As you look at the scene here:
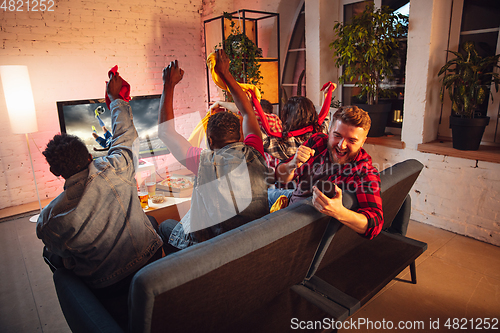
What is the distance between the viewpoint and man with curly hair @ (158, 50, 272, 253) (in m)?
1.49

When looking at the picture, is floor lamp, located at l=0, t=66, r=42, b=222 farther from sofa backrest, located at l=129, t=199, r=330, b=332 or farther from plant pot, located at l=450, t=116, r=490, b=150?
plant pot, located at l=450, t=116, r=490, b=150

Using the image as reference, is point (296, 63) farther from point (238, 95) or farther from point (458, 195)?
point (238, 95)

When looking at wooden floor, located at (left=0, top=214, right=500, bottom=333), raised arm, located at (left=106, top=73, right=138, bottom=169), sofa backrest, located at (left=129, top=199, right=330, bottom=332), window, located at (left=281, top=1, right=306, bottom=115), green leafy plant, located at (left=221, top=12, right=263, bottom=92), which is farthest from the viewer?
window, located at (left=281, top=1, right=306, bottom=115)

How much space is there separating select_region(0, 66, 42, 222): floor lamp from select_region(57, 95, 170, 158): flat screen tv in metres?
0.28

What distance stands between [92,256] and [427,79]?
306 centimetres

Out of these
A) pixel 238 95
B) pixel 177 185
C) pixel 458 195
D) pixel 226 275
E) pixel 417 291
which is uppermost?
pixel 238 95

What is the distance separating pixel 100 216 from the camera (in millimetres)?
1355

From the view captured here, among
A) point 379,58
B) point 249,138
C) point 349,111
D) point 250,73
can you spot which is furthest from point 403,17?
point 249,138

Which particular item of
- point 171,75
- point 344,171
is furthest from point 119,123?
point 344,171

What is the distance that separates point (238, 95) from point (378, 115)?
225 centimetres

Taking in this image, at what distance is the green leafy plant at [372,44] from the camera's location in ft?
10.5

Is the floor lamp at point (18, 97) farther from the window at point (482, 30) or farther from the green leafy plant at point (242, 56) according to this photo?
the window at point (482, 30)

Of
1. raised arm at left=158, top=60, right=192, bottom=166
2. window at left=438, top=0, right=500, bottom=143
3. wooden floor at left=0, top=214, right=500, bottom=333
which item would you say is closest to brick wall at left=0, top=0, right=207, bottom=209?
wooden floor at left=0, top=214, right=500, bottom=333

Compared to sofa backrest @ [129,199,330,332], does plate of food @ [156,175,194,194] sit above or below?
below
